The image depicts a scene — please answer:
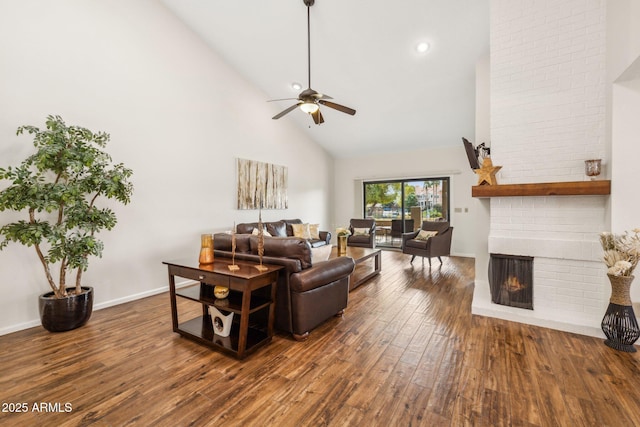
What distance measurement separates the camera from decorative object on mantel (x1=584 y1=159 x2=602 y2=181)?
2613 millimetres

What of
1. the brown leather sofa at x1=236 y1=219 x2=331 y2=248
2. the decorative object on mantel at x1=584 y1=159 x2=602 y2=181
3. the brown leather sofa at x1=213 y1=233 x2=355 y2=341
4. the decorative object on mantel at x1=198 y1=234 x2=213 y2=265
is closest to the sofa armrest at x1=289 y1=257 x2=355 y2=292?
the brown leather sofa at x1=213 y1=233 x2=355 y2=341

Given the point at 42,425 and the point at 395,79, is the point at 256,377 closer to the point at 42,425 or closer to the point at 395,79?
the point at 42,425

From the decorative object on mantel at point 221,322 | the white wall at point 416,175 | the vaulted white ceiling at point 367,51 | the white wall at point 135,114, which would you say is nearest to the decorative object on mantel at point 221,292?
the decorative object on mantel at point 221,322

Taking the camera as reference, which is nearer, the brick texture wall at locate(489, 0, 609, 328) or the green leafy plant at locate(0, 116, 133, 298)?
the green leafy plant at locate(0, 116, 133, 298)

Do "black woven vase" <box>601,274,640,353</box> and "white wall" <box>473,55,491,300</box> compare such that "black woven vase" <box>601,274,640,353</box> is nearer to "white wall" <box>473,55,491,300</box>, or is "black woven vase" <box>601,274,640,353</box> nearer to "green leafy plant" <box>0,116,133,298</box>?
"white wall" <box>473,55,491,300</box>

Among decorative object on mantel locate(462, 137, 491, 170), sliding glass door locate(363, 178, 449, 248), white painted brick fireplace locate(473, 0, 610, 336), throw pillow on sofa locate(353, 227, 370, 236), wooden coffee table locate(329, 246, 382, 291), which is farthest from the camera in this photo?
sliding glass door locate(363, 178, 449, 248)

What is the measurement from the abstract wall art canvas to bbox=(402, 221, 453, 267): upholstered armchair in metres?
2.92

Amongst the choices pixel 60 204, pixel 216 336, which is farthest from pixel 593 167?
pixel 60 204

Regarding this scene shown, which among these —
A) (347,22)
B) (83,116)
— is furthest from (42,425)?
(347,22)

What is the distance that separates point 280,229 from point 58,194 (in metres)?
3.68

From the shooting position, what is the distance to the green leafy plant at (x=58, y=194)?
2443 millimetres

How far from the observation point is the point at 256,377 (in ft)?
6.54

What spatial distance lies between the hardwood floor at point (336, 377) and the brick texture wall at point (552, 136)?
24.3 inches

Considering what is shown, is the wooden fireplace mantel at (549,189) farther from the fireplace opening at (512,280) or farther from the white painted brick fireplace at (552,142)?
the fireplace opening at (512,280)
